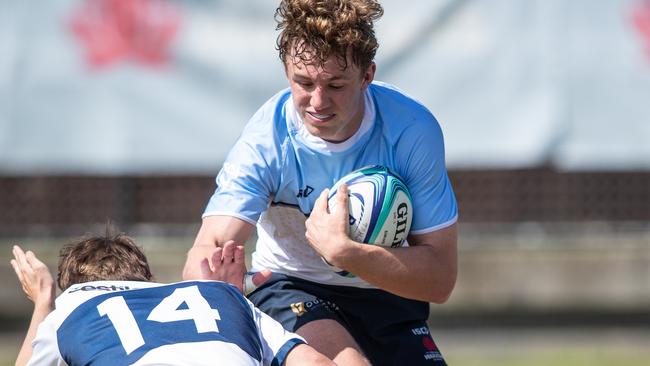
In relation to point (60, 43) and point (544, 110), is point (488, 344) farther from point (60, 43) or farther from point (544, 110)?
point (60, 43)

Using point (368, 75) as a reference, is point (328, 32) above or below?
above

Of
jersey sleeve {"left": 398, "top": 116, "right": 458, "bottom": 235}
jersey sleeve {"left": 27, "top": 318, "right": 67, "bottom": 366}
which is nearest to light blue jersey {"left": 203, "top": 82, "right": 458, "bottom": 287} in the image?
jersey sleeve {"left": 398, "top": 116, "right": 458, "bottom": 235}

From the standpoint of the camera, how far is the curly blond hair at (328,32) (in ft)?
15.7

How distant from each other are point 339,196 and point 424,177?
0.45m

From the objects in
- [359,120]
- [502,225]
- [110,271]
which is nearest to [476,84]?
[502,225]

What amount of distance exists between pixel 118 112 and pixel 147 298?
5.33 m

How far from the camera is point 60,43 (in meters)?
9.44

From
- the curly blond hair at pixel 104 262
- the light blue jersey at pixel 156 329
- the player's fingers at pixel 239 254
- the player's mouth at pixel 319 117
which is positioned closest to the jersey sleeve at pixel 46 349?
the light blue jersey at pixel 156 329

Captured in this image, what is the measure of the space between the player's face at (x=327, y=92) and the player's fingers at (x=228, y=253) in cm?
58

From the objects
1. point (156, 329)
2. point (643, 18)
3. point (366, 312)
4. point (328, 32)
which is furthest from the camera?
point (643, 18)

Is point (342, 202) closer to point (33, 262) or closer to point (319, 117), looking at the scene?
point (319, 117)

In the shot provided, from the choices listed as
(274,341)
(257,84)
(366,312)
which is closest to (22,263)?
(274,341)

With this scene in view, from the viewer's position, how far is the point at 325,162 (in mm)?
5117

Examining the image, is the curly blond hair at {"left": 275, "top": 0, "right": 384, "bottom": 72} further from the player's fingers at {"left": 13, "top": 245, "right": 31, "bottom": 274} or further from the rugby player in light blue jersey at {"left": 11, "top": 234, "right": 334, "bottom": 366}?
the player's fingers at {"left": 13, "top": 245, "right": 31, "bottom": 274}
